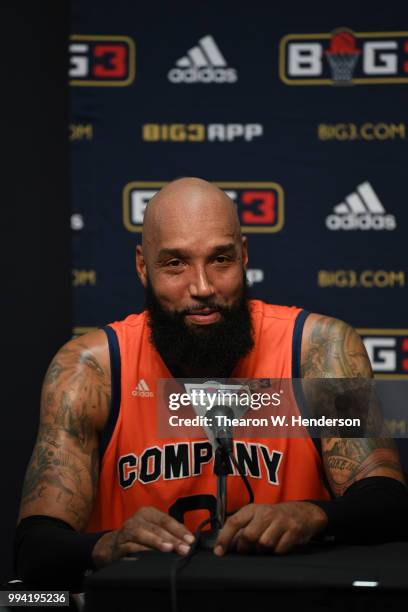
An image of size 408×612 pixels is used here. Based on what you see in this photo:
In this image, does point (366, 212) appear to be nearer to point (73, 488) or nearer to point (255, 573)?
point (73, 488)

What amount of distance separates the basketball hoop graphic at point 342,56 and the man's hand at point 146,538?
75.0 inches

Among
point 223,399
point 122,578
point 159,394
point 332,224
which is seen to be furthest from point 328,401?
point 332,224

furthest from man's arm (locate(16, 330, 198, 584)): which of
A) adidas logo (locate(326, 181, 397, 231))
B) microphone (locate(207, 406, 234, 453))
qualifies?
adidas logo (locate(326, 181, 397, 231))

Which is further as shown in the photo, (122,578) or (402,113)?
(402,113)

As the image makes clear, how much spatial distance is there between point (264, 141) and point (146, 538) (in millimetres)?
1845

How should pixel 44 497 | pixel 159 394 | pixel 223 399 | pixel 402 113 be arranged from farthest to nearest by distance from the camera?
pixel 402 113
pixel 159 394
pixel 44 497
pixel 223 399

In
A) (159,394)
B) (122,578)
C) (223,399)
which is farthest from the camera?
(159,394)

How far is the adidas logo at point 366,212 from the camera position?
8.97 ft

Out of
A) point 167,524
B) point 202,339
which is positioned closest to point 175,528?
point 167,524

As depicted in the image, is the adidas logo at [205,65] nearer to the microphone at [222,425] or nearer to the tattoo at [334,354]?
the tattoo at [334,354]

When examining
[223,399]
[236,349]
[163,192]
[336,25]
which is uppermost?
[336,25]

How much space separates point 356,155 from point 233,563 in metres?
1.97

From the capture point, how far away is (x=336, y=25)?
272cm

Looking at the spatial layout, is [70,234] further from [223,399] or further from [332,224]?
[223,399]
